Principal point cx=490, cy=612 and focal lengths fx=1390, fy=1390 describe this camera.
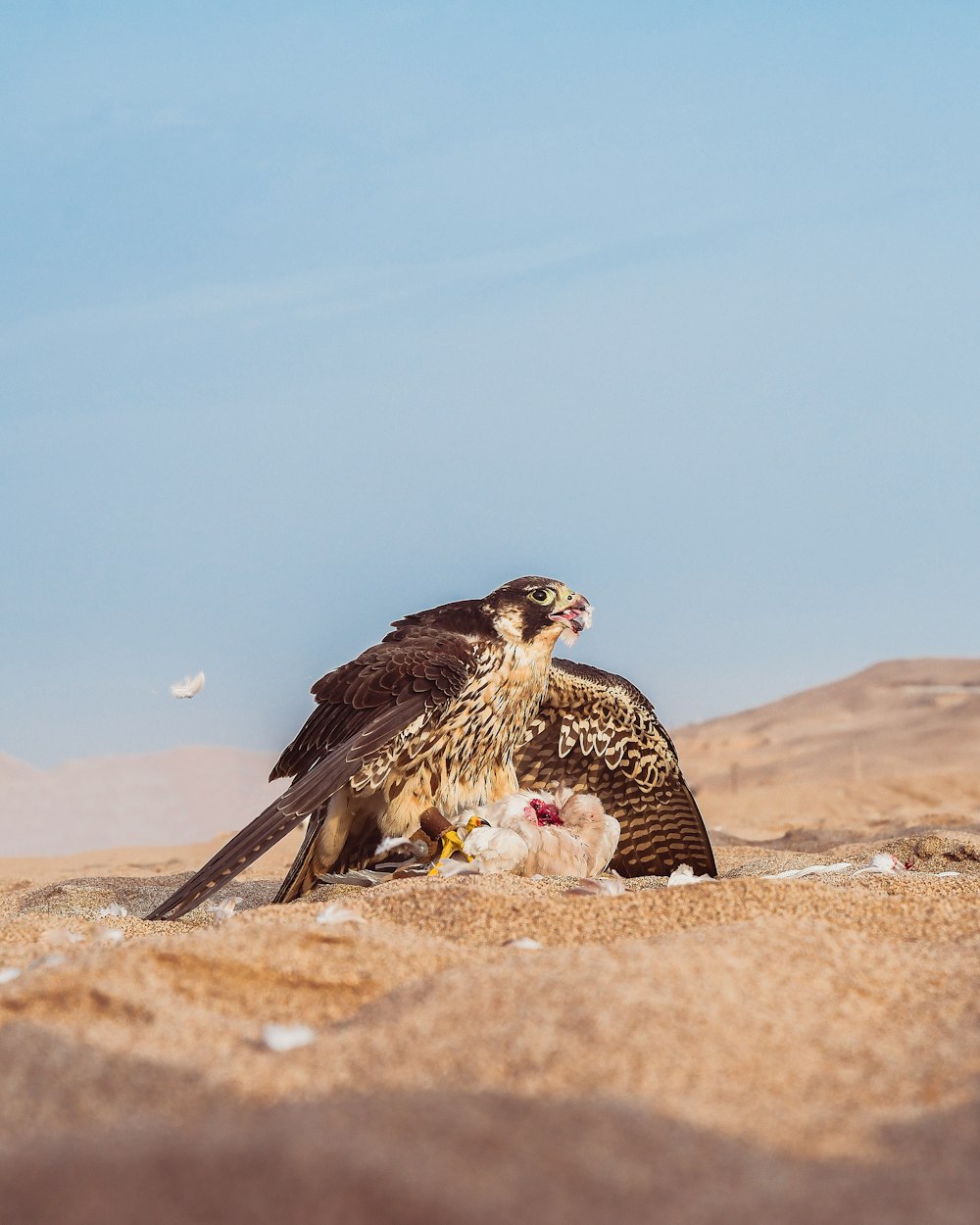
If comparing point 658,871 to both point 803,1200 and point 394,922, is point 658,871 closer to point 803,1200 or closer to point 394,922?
point 394,922

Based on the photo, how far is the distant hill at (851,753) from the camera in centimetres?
1387

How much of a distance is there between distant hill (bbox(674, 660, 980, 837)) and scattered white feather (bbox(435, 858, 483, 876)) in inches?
255

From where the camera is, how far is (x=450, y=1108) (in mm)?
1828

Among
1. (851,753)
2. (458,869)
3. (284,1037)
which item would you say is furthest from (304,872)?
(851,753)

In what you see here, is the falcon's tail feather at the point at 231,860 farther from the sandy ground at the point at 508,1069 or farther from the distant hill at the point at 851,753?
the distant hill at the point at 851,753

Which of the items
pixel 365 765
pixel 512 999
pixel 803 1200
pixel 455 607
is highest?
pixel 455 607

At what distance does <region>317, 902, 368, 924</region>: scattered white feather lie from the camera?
3275 millimetres

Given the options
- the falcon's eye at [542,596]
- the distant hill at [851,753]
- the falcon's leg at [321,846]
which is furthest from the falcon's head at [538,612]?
the distant hill at [851,753]

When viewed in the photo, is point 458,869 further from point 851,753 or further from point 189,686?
point 851,753

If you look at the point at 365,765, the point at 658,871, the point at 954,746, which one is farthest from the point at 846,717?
the point at 365,765

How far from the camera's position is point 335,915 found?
3.32 m

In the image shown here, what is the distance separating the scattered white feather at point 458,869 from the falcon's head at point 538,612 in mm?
1077

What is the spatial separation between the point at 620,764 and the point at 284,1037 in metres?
4.45

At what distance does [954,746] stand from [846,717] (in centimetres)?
507
